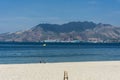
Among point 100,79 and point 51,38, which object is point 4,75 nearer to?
point 100,79

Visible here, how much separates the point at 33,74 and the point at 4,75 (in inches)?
59.3

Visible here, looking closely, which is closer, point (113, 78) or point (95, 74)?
point (113, 78)

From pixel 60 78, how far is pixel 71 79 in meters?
0.58

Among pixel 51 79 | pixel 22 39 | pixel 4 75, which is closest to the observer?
pixel 51 79

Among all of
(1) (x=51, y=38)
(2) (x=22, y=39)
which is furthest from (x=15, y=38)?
(1) (x=51, y=38)

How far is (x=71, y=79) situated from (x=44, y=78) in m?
1.31

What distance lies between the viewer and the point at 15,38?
19800cm

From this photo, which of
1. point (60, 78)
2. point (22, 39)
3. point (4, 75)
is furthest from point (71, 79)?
point (22, 39)

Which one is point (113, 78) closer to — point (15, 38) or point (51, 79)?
point (51, 79)

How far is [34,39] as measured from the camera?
19638 centimetres

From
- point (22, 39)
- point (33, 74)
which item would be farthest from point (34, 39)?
point (33, 74)

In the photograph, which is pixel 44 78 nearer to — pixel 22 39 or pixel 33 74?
pixel 33 74

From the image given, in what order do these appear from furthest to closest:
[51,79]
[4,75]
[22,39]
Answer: [22,39], [4,75], [51,79]

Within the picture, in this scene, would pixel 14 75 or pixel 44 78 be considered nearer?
pixel 44 78
